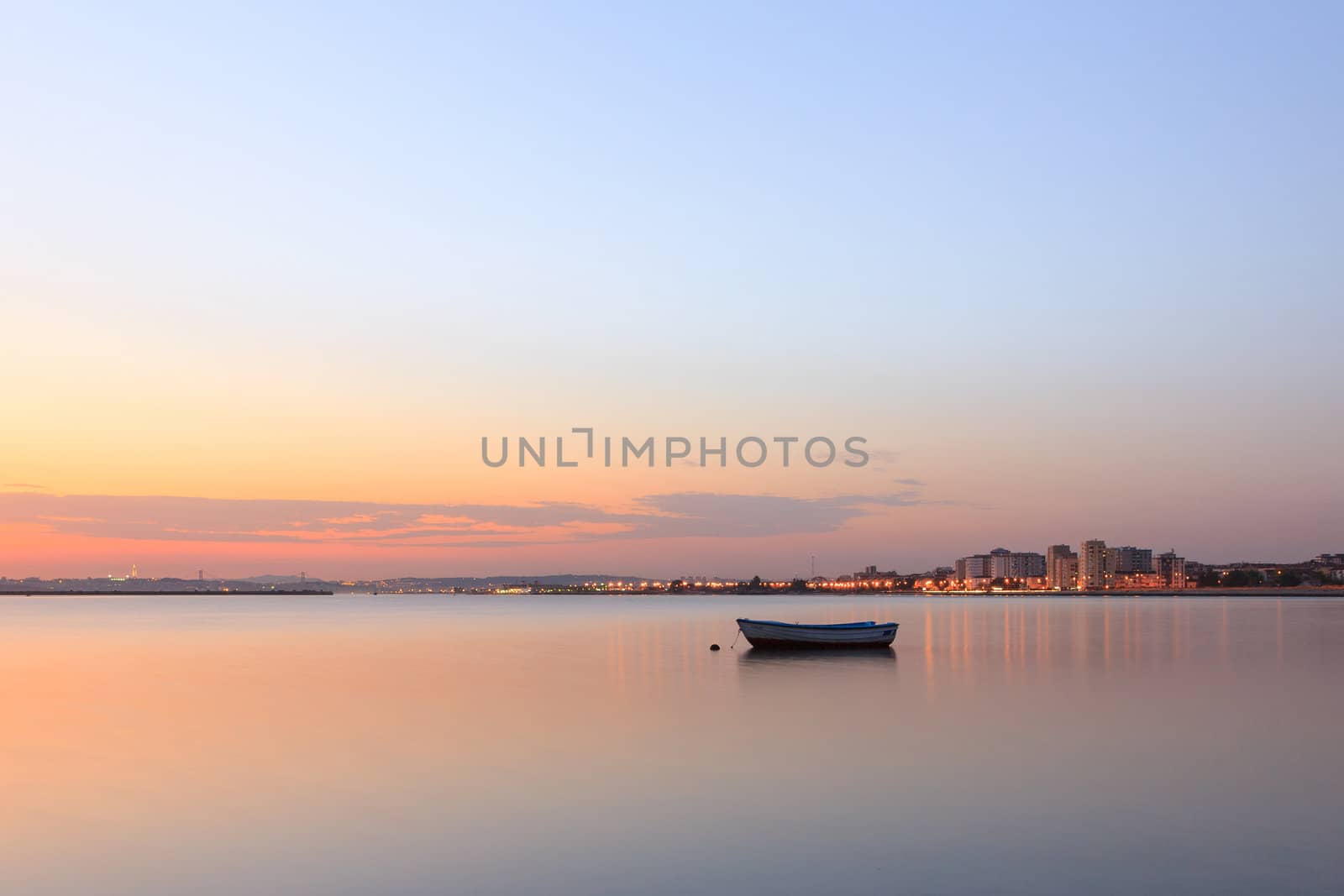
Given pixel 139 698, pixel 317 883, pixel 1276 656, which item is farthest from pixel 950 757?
pixel 1276 656

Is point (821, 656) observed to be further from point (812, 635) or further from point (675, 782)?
point (675, 782)

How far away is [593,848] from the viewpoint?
15.6 metres

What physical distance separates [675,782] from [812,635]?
133ft

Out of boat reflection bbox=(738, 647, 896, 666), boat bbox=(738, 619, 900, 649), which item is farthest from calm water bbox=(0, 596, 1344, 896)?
boat bbox=(738, 619, 900, 649)

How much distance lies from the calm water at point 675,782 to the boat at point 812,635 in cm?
1374

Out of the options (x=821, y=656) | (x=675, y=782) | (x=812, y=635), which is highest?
(x=675, y=782)

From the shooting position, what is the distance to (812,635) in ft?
198

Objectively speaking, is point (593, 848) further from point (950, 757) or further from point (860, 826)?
point (950, 757)

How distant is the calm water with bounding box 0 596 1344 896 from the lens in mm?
14445

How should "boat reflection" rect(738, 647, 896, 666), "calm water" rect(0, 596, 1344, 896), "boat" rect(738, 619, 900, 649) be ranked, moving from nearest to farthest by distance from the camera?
"calm water" rect(0, 596, 1344, 896)
"boat reflection" rect(738, 647, 896, 666)
"boat" rect(738, 619, 900, 649)

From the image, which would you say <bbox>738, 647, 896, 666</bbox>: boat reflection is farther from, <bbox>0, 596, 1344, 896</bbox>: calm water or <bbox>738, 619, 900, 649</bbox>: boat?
<bbox>0, 596, 1344, 896</bbox>: calm water

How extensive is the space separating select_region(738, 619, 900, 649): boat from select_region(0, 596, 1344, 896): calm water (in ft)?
45.1

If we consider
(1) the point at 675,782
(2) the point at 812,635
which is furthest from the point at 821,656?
(1) the point at 675,782

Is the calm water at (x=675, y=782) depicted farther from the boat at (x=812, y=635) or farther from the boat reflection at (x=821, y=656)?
the boat at (x=812, y=635)
